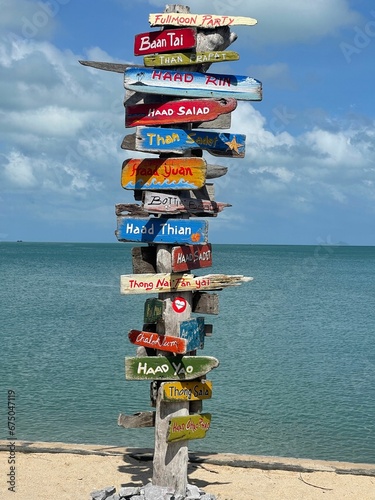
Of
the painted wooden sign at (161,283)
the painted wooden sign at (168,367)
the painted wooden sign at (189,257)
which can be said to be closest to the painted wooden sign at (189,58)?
the painted wooden sign at (189,257)

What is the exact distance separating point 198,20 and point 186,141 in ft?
6.38

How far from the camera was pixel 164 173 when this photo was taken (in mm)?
11609

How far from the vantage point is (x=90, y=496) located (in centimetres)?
1189

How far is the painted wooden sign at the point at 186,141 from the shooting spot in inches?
453

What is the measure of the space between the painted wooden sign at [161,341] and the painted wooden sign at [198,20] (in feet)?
16.4

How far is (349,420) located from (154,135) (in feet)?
42.2

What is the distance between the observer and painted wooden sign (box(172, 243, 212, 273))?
1152cm

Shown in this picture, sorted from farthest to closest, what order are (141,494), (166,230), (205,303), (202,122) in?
1. (202,122)
2. (205,303)
3. (166,230)
4. (141,494)

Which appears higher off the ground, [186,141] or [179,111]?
[179,111]

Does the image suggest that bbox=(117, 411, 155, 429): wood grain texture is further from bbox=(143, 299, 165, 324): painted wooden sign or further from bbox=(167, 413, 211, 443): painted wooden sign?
bbox=(143, 299, 165, 324): painted wooden sign

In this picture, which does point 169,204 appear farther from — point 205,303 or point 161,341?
point 161,341

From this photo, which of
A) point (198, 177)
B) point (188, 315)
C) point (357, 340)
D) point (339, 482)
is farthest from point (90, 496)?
point (357, 340)

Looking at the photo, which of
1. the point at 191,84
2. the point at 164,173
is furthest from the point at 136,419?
the point at 191,84

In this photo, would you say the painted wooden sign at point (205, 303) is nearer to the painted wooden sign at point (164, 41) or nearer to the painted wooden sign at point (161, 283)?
the painted wooden sign at point (161, 283)
